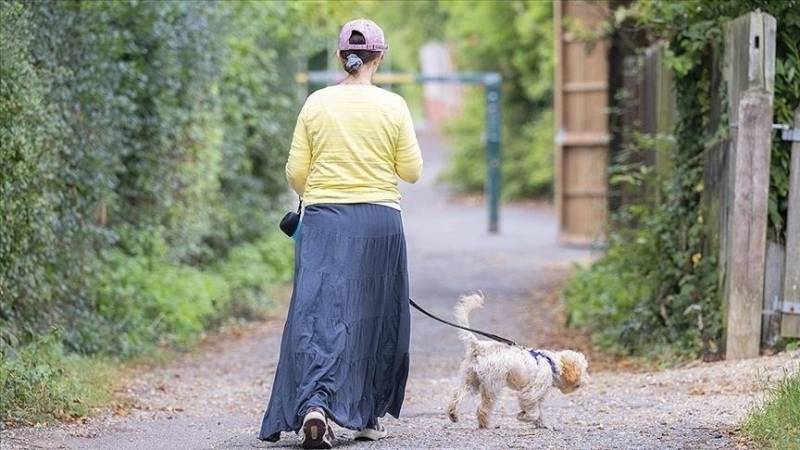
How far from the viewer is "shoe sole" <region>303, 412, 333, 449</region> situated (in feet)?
20.1

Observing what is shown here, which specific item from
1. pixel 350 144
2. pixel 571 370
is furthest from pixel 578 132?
pixel 350 144

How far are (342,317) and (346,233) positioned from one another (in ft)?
1.29

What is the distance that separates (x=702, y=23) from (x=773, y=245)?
1583 mm

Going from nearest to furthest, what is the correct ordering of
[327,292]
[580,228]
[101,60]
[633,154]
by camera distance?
[327,292], [101,60], [633,154], [580,228]

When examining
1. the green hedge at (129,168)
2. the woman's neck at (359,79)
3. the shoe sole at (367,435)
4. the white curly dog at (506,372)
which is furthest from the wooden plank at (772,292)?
the green hedge at (129,168)

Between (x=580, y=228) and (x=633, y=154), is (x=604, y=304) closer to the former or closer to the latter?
(x=633, y=154)

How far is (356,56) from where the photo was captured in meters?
6.47

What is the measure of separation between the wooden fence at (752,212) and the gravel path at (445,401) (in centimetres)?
29

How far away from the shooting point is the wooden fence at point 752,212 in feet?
27.7

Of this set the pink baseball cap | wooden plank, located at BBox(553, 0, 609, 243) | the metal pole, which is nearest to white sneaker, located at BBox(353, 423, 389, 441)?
the pink baseball cap

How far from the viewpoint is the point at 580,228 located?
67.6 ft

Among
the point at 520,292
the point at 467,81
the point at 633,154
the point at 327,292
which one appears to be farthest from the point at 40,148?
the point at 467,81

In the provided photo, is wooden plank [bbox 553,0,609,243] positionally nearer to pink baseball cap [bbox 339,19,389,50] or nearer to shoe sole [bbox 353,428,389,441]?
shoe sole [bbox 353,428,389,441]

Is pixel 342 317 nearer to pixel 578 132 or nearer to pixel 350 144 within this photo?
pixel 350 144
